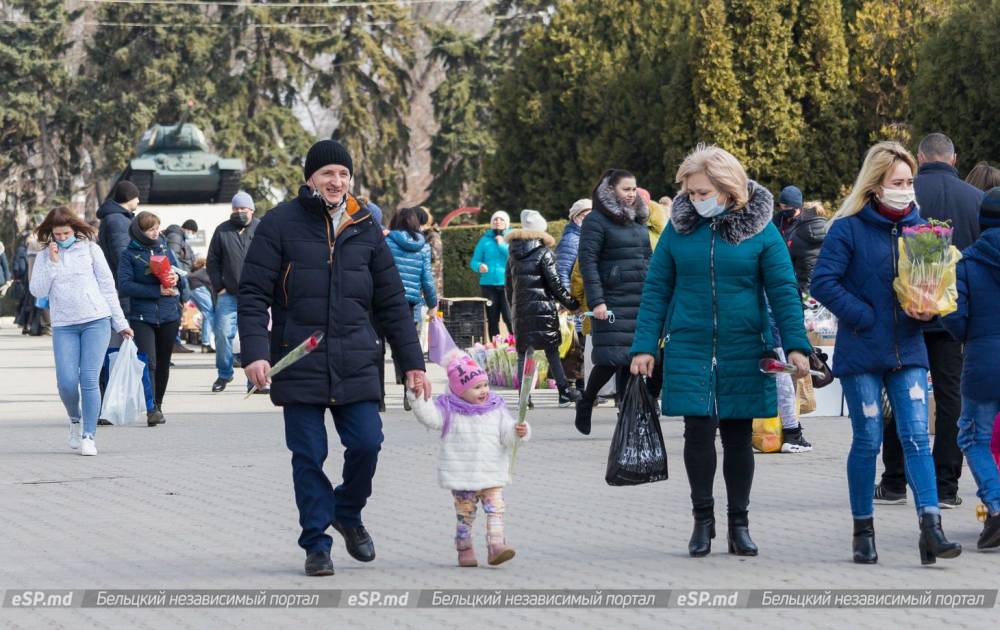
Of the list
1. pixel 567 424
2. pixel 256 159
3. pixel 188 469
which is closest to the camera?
pixel 188 469

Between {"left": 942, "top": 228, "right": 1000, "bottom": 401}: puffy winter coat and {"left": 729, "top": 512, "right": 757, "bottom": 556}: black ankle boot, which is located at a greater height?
{"left": 942, "top": 228, "right": 1000, "bottom": 401}: puffy winter coat

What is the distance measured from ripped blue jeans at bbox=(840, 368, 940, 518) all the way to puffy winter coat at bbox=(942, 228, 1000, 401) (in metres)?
0.49

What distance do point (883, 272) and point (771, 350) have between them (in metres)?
0.56

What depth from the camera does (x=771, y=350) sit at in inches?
303

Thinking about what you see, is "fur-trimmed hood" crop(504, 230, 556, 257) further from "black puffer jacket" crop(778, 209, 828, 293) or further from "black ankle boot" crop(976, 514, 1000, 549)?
"black ankle boot" crop(976, 514, 1000, 549)

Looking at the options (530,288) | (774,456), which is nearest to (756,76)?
(530,288)

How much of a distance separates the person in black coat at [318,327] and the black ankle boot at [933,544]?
2.07 metres

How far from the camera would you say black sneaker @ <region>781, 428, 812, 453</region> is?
12062 mm

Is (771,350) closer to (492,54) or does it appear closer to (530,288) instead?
(530,288)

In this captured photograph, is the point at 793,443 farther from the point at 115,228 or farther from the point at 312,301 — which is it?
the point at 115,228

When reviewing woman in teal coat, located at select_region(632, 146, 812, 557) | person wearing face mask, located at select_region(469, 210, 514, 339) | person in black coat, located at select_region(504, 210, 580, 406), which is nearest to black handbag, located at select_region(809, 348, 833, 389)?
woman in teal coat, located at select_region(632, 146, 812, 557)

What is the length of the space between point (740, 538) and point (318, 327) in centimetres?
198

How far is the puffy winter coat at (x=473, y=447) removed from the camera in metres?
7.45

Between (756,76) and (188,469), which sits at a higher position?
(756,76)
